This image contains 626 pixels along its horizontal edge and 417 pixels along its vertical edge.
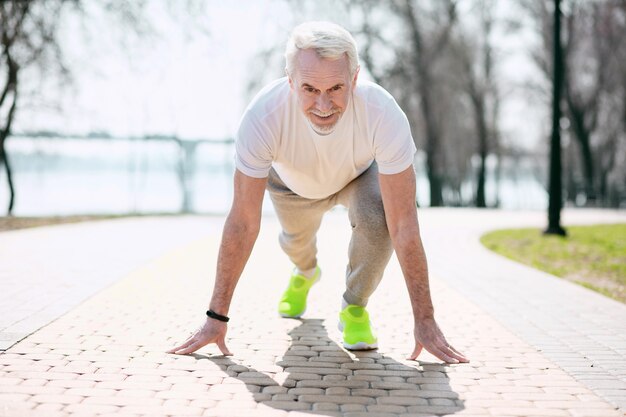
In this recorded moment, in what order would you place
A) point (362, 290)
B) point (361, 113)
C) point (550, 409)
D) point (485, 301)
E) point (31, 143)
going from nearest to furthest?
point (550, 409), point (361, 113), point (362, 290), point (485, 301), point (31, 143)

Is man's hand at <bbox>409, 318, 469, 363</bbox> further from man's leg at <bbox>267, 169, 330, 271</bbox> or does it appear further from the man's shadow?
man's leg at <bbox>267, 169, 330, 271</bbox>

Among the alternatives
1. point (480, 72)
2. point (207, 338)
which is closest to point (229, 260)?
point (207, 338)

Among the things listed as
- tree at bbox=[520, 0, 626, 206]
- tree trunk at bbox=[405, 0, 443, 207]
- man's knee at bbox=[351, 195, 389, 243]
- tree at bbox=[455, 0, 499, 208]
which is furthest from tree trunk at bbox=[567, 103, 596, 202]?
man's knee at bbox=[351, 195, 389, 243]

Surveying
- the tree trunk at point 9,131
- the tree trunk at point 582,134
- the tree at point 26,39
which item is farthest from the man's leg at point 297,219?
the tree trunk at point 582,134

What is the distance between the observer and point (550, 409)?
278 cm

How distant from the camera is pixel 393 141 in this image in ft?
11.0

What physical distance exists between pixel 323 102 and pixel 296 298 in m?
1.76

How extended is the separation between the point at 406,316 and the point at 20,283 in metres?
3.03

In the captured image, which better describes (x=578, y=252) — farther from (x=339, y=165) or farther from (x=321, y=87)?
(x=321, y=87)

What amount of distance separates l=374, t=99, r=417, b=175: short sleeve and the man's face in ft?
0.67

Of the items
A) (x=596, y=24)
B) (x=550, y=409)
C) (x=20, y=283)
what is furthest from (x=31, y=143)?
(x=596, y=24)

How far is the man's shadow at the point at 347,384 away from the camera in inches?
110

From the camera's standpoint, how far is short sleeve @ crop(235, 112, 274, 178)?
3.42 m

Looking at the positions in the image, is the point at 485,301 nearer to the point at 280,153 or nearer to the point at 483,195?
the point at 280,153
